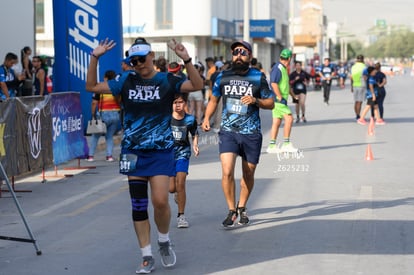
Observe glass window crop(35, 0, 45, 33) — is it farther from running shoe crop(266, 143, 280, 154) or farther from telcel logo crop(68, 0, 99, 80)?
running shoe crop(266, 143, 280, 154)

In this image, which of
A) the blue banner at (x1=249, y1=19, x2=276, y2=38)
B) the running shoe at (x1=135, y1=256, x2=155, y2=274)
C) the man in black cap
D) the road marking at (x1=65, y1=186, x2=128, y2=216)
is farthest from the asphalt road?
the blue banner at (x1=249, y1=19, x2=276, y2=38)

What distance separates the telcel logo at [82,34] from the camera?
20156 millimetres

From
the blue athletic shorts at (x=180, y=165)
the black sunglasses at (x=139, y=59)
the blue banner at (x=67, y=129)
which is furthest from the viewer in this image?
the blue banner at (x=67, y=129)

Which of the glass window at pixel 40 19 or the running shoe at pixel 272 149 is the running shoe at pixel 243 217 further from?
the glass window at pixel 40 19

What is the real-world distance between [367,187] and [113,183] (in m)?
3.64

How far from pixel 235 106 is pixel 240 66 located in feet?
1.40

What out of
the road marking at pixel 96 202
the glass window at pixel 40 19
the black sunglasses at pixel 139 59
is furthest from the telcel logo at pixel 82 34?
the glass window at pixel 40 19

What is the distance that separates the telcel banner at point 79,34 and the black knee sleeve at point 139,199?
41.7 ft

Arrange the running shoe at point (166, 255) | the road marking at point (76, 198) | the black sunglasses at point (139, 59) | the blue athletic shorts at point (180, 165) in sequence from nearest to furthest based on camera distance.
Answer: the black sunglasses at point (139, 59)
the running shoe at point (166, 255)
the blue athletic shorts at point (180, 165)
the road marking at point (76, 198)

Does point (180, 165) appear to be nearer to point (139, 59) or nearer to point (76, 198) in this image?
point (139, 59)

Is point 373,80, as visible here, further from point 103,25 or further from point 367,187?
point 367,187

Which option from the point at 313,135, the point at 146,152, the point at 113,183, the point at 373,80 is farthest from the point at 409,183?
the point at 373,80

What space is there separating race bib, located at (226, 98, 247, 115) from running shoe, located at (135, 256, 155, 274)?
2724 mm

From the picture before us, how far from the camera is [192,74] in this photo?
7352 mm
